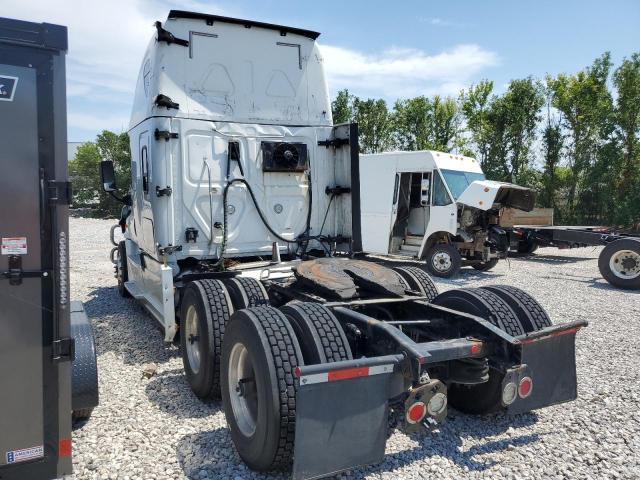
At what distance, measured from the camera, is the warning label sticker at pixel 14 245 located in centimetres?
233

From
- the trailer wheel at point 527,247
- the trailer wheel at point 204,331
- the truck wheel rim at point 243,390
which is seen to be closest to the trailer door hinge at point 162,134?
the trailer wheel at point 204,331

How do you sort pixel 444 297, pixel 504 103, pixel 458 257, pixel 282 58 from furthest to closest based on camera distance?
pixel 504 103 < pixel 458 257 < pixel 282 58 < pixel 444 297

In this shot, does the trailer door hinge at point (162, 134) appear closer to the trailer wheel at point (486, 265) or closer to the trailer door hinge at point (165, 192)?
the trailer door hinge at point (165, 192)

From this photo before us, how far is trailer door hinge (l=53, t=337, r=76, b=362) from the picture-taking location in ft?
8.10

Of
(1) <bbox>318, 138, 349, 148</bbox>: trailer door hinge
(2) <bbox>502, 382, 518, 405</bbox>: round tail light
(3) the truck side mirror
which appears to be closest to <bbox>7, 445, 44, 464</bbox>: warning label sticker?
(2) <bbox>502, 382, 518, 405</bbox>: round tail light

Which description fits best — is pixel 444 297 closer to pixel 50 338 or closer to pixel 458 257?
pixel 50 338

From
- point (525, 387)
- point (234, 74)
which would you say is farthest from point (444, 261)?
point (525, 387)

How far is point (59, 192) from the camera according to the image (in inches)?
94.4

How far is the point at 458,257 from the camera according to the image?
11273mm

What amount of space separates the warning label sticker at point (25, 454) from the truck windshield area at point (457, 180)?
10336 millimetres

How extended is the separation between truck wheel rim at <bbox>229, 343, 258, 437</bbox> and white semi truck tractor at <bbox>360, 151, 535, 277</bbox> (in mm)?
8529

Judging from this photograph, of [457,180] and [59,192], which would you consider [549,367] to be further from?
[457,180]

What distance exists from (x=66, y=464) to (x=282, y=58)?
488 centimetres

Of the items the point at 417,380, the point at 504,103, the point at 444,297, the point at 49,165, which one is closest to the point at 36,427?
the point at 49,165
